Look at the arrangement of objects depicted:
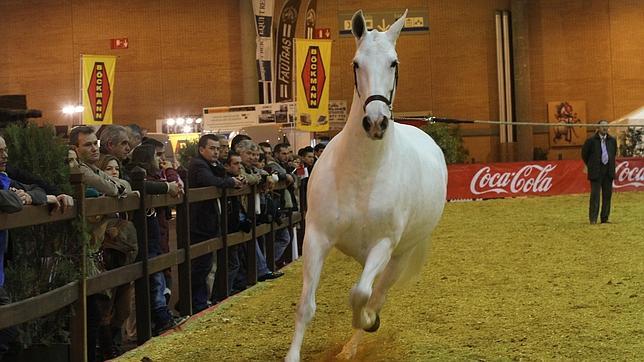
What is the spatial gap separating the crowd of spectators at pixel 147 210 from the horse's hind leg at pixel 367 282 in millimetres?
1815

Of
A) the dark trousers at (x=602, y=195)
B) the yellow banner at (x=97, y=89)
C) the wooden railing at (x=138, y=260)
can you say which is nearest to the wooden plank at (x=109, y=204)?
the wooden railing at (x=138, y=260)

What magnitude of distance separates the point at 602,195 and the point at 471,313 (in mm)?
8947

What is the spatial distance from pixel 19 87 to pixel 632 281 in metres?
32.0

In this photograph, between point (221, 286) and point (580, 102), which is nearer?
point (221, 286)

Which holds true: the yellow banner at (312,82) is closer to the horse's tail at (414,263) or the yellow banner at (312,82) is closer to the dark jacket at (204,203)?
the dark jacket at (204,203)

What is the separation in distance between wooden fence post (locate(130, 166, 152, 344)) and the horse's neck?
203cm

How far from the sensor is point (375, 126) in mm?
4230

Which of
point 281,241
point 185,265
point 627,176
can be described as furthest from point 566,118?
point 185,265

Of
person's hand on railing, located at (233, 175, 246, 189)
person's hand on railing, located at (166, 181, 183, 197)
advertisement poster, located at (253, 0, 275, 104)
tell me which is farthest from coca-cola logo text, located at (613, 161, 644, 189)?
person's hand on railing, located at (166, 181, 183, 197)

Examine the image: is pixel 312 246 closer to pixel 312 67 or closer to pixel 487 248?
pixel 487 248

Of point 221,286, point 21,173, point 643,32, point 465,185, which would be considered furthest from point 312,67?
point 643,32

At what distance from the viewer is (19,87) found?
34.6 meters

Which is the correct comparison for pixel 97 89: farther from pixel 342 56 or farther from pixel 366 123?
pixel 342 56

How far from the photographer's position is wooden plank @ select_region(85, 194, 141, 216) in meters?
5.15
